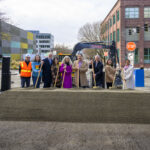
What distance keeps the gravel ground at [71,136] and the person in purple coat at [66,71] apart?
8.77ft

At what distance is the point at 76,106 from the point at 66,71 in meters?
2.50

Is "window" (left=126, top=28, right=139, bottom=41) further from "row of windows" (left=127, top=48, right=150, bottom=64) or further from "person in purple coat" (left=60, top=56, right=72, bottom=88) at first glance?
"person in purple coat" (left=60, top=56, right=72, bottom=88)

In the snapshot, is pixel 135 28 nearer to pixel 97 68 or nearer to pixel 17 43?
pixel 97 68

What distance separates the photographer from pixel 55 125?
568 cm

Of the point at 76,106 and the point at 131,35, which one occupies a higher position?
the point at 131,35

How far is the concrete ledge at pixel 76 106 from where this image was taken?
19.0 ft

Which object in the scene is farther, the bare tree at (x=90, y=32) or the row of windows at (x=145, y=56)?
the bare tree at (x=90, y=32)

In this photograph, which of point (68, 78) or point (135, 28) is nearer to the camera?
point (68, 78)

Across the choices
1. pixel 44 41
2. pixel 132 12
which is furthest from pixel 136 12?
pixel 44 41

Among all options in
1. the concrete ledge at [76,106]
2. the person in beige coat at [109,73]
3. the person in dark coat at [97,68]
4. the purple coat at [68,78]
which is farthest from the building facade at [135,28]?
the concrete ledge at [76,106]

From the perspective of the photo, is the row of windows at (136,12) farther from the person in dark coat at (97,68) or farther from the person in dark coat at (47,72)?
the person in dark coat at (47,72)

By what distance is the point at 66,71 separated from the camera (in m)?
8.26

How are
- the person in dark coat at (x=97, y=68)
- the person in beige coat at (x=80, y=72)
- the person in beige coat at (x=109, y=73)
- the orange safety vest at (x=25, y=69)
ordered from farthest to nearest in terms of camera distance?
the orange safety vest at (x=25, y=69), the person in beige coat at (x=109, y=73), the person in dark coat at (x=97, y=68), the person in beige coat at (x=80, y=72)

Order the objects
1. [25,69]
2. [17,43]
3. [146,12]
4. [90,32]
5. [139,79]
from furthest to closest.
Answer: [17,43] → [90,32] → [146,12] → [139,79] → [25,69]
